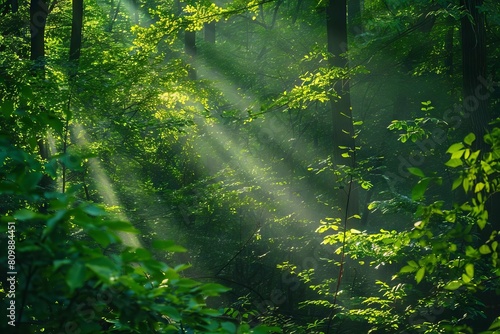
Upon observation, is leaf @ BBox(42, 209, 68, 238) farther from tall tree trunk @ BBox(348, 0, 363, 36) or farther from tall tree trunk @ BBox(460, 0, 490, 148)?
tall tree trunk @ BBox(348, 0, 363, 36)

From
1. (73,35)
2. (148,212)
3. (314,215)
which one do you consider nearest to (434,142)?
(314,215)

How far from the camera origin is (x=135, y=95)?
35.5 ft

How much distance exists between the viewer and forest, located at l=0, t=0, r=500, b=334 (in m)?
2.58

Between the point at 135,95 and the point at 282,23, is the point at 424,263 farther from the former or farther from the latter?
the point at 282,23

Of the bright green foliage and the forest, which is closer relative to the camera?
the bright green foliage

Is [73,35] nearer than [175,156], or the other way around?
[73,35]

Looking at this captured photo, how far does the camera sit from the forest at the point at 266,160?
2582mm

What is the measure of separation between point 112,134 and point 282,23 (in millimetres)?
8203

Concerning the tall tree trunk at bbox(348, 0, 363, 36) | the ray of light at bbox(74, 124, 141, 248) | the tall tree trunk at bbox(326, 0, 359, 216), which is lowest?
the ray of light at bbox(74, 124, 141, 248)

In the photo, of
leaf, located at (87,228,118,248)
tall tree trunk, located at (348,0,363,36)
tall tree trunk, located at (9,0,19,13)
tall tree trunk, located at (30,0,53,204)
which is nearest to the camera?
leaf, located at (87,228,118,248)

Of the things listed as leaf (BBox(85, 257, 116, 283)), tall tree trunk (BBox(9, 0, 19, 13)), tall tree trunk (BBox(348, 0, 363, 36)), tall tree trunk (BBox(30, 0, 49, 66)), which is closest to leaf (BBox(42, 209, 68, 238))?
leaf (BBox(85, 257, 116, 283))

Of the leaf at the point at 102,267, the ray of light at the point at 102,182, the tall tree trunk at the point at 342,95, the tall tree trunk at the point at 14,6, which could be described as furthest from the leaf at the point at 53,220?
the tall tree trunk at the point at 14,6

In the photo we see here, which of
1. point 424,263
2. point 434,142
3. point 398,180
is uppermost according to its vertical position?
point 424,263
